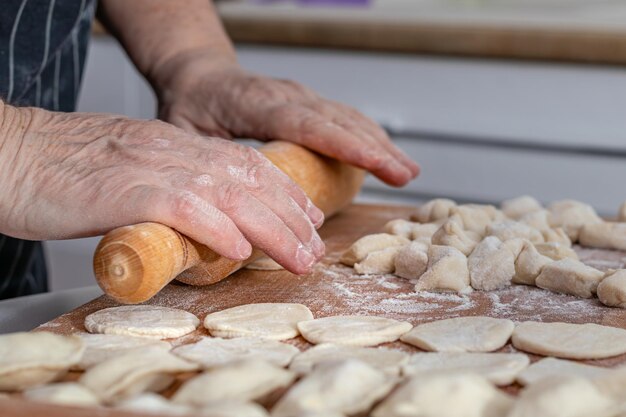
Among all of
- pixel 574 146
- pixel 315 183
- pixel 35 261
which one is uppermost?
pixel 315 183

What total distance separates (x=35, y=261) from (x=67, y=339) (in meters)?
0.89

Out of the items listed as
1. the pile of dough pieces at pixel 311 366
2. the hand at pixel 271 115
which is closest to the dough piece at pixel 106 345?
the pile of dough pieces at pixel 311 366

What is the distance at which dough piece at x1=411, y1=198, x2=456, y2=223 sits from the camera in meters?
1.39

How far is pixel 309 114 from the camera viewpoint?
4.71ft

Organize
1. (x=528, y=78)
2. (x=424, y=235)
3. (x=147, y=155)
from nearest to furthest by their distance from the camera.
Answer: (x=147, y=155), (x=424, y=235), (x=528, y=78)

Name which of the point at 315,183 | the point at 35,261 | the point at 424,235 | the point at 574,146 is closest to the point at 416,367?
the point at 424,235

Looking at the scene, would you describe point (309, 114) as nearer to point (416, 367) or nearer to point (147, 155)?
point (147, 155)

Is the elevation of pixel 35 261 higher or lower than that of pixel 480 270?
lower

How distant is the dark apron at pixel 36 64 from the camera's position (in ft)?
4.59

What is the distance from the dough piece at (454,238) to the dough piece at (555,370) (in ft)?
1.12

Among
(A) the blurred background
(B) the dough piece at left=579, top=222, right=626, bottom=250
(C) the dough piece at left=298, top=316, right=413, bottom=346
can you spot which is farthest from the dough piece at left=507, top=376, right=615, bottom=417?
(A) the blurred background

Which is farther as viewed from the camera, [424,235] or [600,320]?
[424,235]

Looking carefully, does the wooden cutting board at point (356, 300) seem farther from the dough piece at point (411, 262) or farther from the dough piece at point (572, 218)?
the dough piece at point (572, 218)

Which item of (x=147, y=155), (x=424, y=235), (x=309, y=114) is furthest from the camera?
(x=309, y=114)
